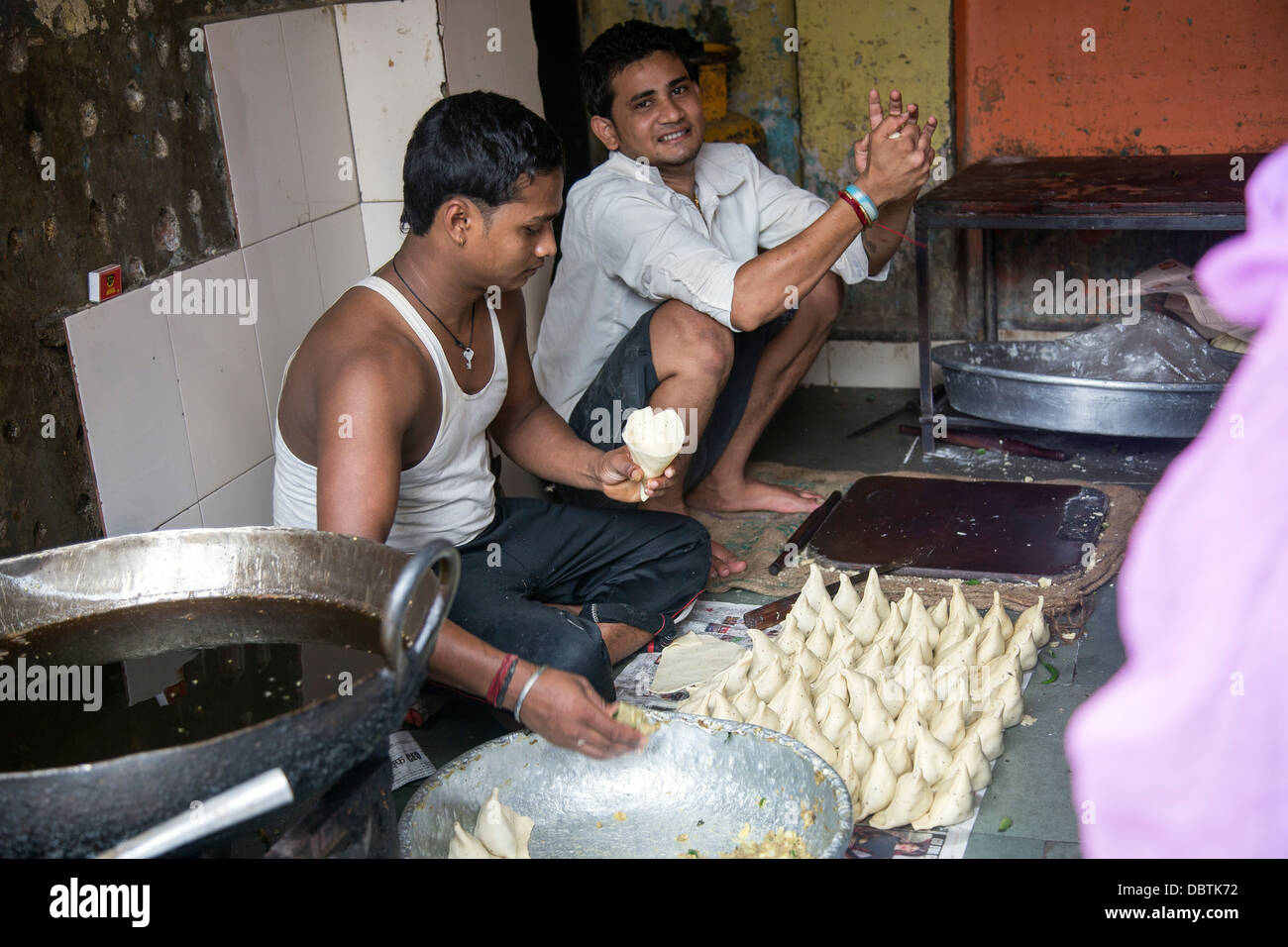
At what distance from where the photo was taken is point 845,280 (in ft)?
12.2

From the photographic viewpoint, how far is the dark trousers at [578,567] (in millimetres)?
2494

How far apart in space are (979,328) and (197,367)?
284 centimetres

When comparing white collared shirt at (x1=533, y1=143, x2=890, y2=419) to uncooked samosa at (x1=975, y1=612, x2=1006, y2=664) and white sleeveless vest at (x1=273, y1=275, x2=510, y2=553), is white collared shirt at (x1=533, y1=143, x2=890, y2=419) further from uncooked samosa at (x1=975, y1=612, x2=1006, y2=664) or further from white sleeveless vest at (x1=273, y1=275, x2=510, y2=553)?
uncooked samosa at (x1=975, y1=612, x2=1006, y2=664)

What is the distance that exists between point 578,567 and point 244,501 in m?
0.78

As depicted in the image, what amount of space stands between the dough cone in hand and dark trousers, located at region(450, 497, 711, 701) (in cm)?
32

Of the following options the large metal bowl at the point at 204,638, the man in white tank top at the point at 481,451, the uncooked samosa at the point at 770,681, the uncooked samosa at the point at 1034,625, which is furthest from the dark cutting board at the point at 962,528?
the large metal bowl at the point at 204,638

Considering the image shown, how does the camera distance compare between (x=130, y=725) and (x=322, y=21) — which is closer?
(x=130, y=725)

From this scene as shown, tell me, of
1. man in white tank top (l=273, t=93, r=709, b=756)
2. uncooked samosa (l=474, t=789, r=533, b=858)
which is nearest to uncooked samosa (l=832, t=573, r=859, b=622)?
man in white tank top (l=273, t=93, r=709, b=756)

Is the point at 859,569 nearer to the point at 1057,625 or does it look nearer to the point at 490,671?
the point at 1057,625

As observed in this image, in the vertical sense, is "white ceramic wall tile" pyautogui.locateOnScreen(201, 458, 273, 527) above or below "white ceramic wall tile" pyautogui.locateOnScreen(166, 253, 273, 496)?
below

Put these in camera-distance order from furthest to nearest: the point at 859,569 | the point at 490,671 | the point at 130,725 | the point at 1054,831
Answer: the point at 859,569, the point at 1054,831, the point at 490,671, the point at 130,725

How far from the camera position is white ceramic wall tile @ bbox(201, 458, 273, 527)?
279cm

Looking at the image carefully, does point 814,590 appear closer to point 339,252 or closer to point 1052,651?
point 1052,651
